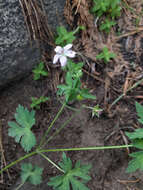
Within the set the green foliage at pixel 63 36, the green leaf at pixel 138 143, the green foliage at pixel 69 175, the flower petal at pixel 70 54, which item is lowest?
the green foliage at pixel 69 175

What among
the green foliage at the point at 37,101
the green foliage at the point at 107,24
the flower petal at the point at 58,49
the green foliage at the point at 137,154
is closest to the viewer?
the green foliage at the point at 137,154

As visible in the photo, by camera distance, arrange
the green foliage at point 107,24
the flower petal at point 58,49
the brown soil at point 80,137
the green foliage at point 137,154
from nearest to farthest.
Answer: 1. the green foliage at point 137,154
2. the flower petal at point 58,49
3. the brown soil at point 80,137
4. the green foliage at point 107,24

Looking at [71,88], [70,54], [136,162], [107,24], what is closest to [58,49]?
[70,54]

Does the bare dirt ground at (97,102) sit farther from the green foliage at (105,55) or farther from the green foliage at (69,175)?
the green foliage at (69,175)

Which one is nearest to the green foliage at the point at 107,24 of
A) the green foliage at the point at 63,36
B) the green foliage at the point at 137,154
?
the green foliage at the point at 63,36

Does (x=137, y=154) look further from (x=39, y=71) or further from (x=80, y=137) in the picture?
(x=39, y=71)
